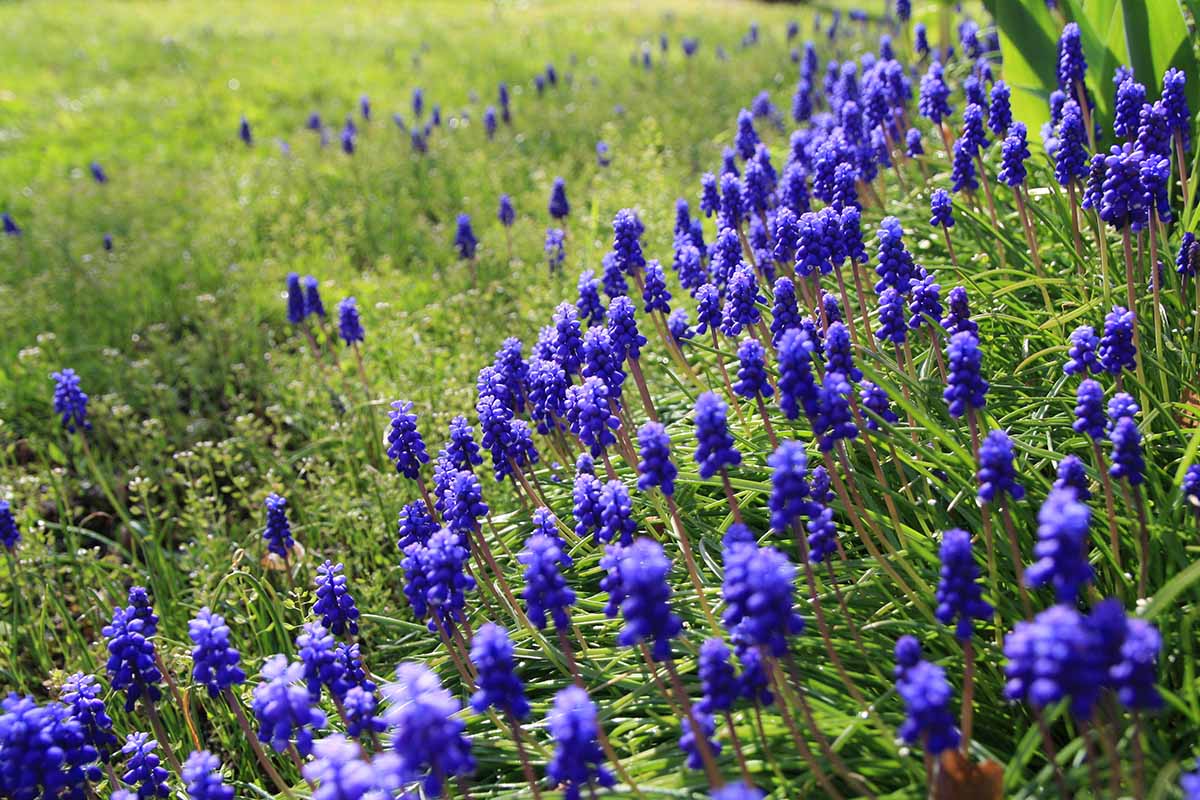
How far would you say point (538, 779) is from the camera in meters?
2.99

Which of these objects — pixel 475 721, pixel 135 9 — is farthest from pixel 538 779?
pixel 135 9

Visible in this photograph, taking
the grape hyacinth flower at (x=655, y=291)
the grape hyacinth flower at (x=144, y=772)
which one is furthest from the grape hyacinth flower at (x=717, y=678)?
the grape hyacinth flower at (x=655, y=291)

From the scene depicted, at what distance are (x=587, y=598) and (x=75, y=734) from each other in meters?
1.60

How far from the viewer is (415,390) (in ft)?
18.5

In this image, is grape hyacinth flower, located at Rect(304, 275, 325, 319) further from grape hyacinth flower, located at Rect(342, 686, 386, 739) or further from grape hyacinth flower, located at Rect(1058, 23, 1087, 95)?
grape hyacinth flower, located at Rect(1058, 23, 1087, 95)

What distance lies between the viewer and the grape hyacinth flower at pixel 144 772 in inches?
113

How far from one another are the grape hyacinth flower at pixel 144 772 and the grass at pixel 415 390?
26 centimetres

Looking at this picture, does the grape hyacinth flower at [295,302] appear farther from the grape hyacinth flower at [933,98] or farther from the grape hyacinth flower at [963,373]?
the grape hyacinth flower at [963,373]

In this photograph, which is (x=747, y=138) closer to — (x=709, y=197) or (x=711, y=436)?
(x=709, y=197)

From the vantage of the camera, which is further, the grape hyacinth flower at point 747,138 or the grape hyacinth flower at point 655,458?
the grape hyacinth flower at point 747,138

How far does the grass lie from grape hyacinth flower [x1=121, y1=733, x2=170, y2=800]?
0.26 m

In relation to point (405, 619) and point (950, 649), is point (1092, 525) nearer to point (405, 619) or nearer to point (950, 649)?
point (950, 649)

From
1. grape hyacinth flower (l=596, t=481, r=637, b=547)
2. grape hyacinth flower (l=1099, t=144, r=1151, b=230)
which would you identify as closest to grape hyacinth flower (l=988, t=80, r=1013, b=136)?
grape hyacinth flower (l=1099, t=144, r=1151, b=230)

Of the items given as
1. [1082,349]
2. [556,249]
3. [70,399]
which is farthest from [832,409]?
[556,249]
